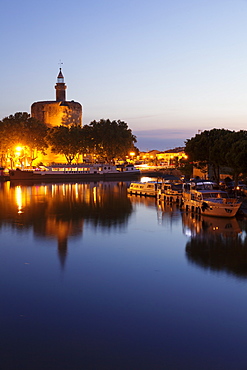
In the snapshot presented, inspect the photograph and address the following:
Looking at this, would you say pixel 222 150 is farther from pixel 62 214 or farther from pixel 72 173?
pixel 72 173

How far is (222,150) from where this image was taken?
38.2 meters

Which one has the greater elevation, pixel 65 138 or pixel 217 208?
pixel 65 138

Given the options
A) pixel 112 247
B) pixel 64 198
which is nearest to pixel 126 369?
pixel 112 247

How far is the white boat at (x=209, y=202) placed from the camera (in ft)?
90.8

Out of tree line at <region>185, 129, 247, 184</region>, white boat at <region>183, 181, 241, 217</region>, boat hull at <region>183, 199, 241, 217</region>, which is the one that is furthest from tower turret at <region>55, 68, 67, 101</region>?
boat hull at <region>183, 199, 241, 217</region>

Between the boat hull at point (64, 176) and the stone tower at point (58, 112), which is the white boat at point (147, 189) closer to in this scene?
the boat hull at point (64, 176)

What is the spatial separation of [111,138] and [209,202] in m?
57.6

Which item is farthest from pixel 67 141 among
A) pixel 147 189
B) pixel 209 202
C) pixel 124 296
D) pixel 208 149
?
pixel 124 296

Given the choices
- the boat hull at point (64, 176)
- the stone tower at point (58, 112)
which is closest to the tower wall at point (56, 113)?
the stone tower at point (58, 112)

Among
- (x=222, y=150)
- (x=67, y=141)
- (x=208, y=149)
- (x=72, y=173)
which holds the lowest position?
(x=72, y=173)

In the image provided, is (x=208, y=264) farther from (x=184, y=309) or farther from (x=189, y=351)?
(x=189, y=351)

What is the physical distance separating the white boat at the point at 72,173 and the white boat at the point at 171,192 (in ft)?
119

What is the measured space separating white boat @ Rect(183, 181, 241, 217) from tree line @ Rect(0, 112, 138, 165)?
52.5 meters

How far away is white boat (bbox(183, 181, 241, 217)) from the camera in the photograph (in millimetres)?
27672
